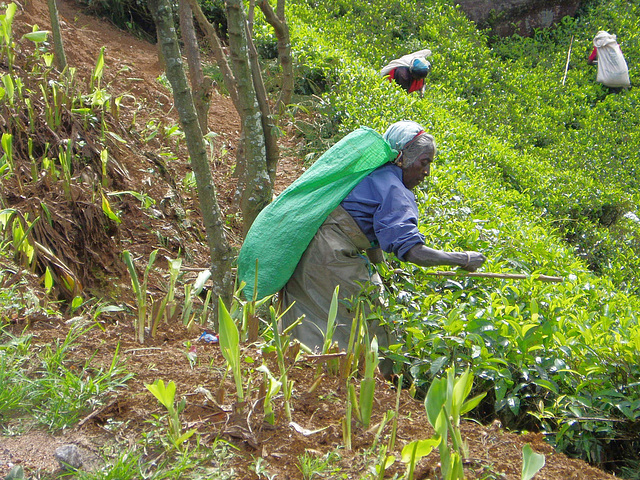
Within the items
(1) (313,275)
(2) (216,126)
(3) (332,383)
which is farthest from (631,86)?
(3) (332,383)

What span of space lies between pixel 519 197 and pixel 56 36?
4.06 metres

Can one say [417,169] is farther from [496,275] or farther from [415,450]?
[415,450]

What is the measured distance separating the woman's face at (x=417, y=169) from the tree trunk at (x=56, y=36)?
276cm

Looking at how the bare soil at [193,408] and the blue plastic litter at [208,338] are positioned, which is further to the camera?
the blue plastic litter at [208,338]

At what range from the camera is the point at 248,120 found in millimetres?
3498

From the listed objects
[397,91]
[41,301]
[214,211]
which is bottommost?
[41,301]

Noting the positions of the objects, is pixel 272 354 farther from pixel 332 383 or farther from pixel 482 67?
pixel 482 67

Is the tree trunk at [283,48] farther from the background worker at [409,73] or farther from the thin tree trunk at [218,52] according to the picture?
the background worker at [409,73]

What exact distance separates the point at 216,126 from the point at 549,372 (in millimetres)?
4300

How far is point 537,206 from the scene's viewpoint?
255 inches

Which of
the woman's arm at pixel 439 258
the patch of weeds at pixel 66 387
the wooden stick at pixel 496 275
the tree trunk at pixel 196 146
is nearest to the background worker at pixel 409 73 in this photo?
the wooden stick at pixel 496 275

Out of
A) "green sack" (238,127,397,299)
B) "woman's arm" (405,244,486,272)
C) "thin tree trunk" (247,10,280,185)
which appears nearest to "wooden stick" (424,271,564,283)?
"woman's arm" (405,244,486,272)

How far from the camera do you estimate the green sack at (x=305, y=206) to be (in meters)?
3.34

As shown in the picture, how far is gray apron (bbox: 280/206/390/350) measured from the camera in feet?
10.8
